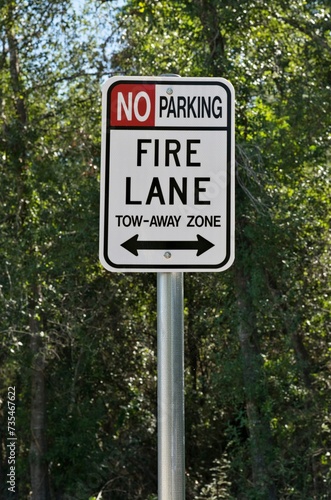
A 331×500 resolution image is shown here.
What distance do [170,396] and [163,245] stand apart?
380 millimetres

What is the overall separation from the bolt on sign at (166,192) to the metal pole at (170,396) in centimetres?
12

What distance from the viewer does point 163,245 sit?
7.41 ft

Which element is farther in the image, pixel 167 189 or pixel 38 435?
pixel 38 435

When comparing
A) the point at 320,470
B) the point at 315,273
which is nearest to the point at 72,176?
the point at 315,273

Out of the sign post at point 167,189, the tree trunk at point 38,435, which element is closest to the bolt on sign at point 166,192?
the sign post at point 167,189

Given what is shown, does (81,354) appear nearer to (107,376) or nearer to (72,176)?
(107,376)

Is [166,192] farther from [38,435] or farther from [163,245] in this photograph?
[38,435]

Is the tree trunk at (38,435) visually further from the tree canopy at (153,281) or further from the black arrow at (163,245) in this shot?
the black arrow at (163,245)

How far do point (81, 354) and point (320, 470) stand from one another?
386 centimetres

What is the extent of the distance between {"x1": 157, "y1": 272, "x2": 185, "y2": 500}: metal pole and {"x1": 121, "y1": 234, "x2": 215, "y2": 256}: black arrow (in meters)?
0.12

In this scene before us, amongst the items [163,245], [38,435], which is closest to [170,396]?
[163,245]

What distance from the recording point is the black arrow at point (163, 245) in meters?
2.26

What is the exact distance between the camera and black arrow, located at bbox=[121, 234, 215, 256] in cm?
226

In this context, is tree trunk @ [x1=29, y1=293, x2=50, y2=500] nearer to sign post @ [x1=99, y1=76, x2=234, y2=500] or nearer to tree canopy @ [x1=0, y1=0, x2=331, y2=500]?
tree canopy @ [x1=0, y1=0, x2=331, y2=500]
